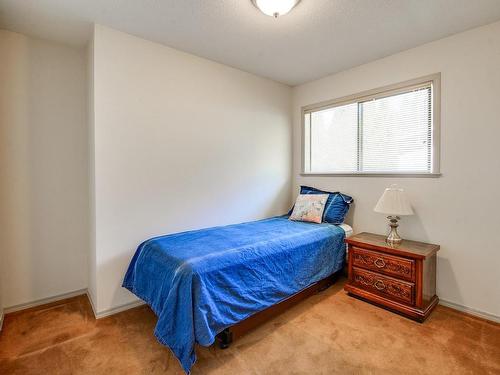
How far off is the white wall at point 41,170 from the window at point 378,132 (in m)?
2.76

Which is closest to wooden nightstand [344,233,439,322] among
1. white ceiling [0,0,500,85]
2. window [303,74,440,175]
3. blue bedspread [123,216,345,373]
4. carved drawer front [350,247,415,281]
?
carved drawer front [350,247,415,281]

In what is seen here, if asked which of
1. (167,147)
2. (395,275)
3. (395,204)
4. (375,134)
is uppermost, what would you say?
(375,134)

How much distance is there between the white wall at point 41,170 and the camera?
2.28 meters

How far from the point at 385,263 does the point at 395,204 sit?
54 cm

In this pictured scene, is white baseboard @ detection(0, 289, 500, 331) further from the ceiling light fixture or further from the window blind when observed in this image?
the ceiling light fixture

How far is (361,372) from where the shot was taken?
161 centimetres

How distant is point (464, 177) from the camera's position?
2.33 m

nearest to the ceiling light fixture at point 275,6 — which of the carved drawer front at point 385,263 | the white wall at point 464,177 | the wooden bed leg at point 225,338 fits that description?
the white wall at point 464,177

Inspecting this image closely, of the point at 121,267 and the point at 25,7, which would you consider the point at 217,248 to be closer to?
the point at 121,267

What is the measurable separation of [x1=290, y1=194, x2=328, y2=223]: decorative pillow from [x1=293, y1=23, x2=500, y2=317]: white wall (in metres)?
0.83

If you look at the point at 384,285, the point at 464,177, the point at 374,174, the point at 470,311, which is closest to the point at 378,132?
the point at 374,174

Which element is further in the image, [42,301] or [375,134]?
[375,134]

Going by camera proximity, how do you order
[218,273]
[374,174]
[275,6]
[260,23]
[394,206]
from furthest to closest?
[374,174]
[394,206]
[260,23]
[275,6]
[218,273]

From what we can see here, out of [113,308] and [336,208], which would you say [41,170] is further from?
[336,208]
